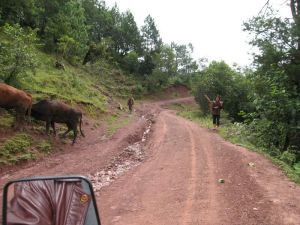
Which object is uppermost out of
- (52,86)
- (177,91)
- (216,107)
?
(177,91)

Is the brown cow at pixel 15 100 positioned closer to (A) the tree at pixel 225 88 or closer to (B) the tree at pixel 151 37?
(A) the tree at pixel 225 88

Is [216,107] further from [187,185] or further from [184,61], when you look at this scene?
[184,61]

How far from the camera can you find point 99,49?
56750mm

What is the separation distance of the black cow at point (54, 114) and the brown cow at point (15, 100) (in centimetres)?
58

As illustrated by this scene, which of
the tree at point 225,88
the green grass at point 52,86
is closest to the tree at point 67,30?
the green grass at point 52,86

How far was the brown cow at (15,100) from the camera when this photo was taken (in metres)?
14.1

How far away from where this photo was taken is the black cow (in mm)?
15312

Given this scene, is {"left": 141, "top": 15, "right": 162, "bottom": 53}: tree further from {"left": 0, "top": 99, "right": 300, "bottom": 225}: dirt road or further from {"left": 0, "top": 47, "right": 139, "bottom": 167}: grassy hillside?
{"left": 0, "top": 99, "right": 300, "bottom": 225}: dirt road

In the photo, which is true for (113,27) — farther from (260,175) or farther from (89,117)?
(260,175)

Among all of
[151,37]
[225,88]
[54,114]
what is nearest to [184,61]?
[151,37]

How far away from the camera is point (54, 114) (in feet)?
50.9

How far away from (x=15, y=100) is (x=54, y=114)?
1.75 metres

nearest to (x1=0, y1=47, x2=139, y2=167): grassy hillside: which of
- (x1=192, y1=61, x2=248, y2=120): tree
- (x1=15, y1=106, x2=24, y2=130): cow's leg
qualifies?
(x1=15, y1=106, x2=24, y2=130): cow's leg

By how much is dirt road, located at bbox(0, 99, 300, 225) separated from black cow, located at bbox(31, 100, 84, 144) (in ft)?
3.75
